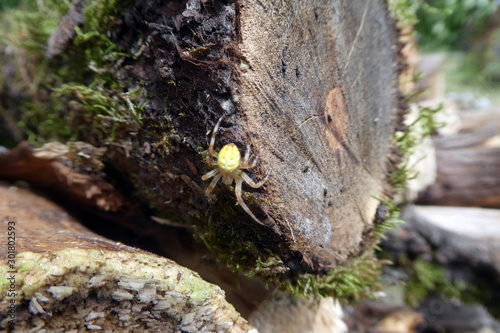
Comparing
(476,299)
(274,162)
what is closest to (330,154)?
(274,162)

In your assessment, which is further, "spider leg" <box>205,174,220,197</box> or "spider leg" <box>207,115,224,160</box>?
"spider leg" <box>205,174,220,197</box>

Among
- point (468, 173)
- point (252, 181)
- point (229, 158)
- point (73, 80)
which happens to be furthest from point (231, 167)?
point (468, 173)

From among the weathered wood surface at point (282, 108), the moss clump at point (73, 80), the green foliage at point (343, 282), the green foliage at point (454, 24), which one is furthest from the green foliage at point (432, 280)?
the green foliage at point (454, 24)

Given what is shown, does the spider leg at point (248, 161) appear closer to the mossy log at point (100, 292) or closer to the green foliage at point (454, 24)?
the mossy log at point (100, 292)

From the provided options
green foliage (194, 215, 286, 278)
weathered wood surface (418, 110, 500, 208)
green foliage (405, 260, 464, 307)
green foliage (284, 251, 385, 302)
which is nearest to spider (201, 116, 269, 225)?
green foliage (194, 215, 286, 278)

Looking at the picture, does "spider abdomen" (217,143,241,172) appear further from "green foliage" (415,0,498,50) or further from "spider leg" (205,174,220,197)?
"green foliage" (415,0,498,50)

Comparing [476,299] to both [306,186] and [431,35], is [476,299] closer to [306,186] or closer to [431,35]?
[306,186]

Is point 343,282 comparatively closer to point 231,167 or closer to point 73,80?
point 231,167
